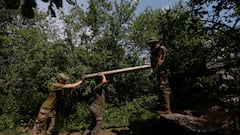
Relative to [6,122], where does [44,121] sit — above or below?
above

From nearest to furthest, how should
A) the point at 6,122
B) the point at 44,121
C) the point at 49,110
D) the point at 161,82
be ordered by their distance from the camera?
the point at 161,82 → the point at 49,110 → the point at 44,121 → the point at 6,122

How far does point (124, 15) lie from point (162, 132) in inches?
278

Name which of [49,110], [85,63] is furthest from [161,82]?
[85,63]

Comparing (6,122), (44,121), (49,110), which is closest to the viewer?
(49,110)

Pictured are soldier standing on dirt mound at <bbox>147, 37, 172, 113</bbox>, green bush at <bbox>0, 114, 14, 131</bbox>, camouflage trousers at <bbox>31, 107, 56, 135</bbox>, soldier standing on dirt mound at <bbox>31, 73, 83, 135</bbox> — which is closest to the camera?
soldier standing on dirt mound at <bbox>147, 37, 172, 113</bbox>

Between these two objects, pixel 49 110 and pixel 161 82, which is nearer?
pixel 161 82

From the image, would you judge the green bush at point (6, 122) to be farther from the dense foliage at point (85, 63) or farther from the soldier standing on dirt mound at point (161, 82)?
the soldier standing on dirt mound at point (161, 82)

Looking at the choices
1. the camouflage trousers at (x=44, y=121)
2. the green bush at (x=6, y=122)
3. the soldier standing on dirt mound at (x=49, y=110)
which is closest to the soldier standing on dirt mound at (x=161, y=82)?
the soldier standing on dirt mound at (x=49, y=110)

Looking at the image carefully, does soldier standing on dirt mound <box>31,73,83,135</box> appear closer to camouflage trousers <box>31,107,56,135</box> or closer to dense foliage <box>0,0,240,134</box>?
camouflage trousers <box>31,107,56,135</box>

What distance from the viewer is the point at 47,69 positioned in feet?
53.5

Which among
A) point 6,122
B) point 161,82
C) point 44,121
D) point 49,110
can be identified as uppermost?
point 161,82

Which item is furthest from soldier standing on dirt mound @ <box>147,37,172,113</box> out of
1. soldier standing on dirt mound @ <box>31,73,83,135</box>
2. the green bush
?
the green bush

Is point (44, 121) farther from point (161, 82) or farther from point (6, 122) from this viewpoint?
point (6, 122)

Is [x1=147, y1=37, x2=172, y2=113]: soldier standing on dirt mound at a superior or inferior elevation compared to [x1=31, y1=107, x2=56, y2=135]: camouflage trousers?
superior
